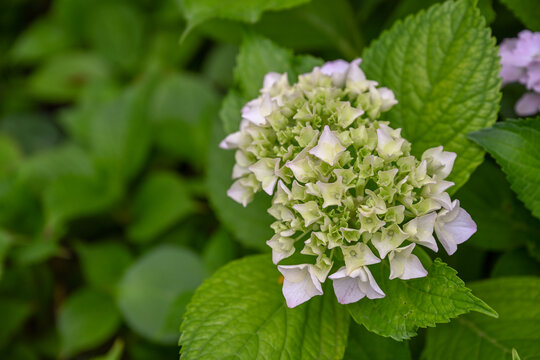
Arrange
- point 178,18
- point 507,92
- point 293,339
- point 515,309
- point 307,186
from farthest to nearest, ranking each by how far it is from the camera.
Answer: point 178,18 < point 507,92 < point 515,309 < point 293,339 < point 307,186

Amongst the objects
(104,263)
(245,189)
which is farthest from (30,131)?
(245,189)

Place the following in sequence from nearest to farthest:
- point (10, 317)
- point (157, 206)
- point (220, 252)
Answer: point (220, 252)
point (10, 317)
point (157, 206)

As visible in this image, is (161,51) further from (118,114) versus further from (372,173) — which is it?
(372,173)

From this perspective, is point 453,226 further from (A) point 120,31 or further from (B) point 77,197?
(A) point 120,31

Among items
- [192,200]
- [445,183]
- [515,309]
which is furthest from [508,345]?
[192,200]

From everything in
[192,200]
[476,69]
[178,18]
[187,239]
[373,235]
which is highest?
[476,69]

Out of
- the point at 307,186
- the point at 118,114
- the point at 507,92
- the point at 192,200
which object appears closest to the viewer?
the point at 307,186

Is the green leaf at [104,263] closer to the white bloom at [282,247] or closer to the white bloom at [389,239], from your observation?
the white bloom at [282,247]

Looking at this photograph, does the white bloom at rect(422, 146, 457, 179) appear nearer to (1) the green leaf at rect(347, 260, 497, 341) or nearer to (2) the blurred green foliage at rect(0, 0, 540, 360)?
(1) the green leaf at rect(347, 260, 497, 341)
